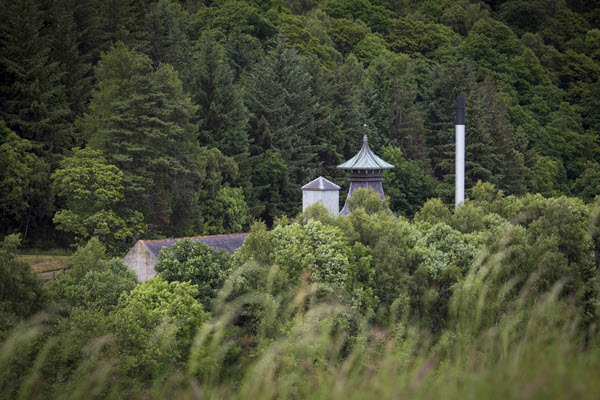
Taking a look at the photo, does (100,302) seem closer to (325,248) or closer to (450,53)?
(325,248)

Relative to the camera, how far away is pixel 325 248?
32781mm

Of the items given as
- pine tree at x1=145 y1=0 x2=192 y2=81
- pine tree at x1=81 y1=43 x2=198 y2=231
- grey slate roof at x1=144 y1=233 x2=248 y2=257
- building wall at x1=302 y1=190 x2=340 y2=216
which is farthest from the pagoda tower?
grey slate roof at x1=144 y1=233 x2=248 y2=257

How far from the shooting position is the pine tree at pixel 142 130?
48.5 m

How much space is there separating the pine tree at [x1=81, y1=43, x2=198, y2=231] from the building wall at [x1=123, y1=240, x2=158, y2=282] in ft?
40.8

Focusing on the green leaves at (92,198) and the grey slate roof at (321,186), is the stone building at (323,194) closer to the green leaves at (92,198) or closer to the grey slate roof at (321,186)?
the grey slate roof at (321,186)

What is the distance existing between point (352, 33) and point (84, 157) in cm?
6328

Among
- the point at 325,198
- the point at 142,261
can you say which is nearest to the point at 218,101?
the point at 325,198

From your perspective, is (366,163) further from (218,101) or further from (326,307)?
(326,307)

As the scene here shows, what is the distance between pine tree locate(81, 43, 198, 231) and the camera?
159 ft

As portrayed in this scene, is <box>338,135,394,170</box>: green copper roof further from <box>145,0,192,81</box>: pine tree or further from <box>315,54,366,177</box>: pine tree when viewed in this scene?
<box>145,0,192,81</box>: pine tree

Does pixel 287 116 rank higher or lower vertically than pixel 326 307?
higher

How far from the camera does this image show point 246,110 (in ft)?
213

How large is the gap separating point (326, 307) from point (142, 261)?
88.2 feet

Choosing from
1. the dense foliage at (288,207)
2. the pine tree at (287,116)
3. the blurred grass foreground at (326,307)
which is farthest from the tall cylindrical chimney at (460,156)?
the blurred grass foreground at (326,307)
